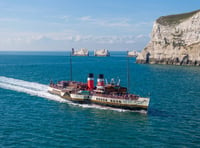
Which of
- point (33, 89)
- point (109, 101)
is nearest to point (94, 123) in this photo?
point (109, 101)

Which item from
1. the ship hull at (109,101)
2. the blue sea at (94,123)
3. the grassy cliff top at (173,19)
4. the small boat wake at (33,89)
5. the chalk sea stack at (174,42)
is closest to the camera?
the blue sea at (94,123)

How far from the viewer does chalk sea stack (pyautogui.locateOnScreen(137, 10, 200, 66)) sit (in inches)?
6334

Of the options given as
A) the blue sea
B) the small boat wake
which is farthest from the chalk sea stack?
the small boat wake

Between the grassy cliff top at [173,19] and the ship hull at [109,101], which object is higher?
the grassy cliff top at [173,19]

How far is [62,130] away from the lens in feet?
139

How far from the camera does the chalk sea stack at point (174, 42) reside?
528 ft

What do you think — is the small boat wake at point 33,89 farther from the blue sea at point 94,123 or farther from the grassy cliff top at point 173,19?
the grassy cliff top at point 173,19

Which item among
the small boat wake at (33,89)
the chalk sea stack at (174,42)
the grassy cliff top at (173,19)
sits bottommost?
the small boat wake at (33,89)

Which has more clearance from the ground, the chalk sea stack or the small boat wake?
the chalk sea stack

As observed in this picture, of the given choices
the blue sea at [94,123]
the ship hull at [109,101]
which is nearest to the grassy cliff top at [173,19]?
the blue sea at [94,123]

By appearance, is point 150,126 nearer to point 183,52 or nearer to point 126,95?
point 126,95

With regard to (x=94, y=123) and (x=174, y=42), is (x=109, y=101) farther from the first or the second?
(x=174, y=42)

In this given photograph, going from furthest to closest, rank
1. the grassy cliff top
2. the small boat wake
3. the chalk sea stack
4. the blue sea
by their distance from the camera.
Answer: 1. the grassy cliff top
2. the chalk sea stack
3. the small boat wake
4. the blue sea

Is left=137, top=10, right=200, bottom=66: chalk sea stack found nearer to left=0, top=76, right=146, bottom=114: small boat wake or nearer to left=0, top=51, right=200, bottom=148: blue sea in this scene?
left=0, top=51, right=200, bottom=148: blue sea
